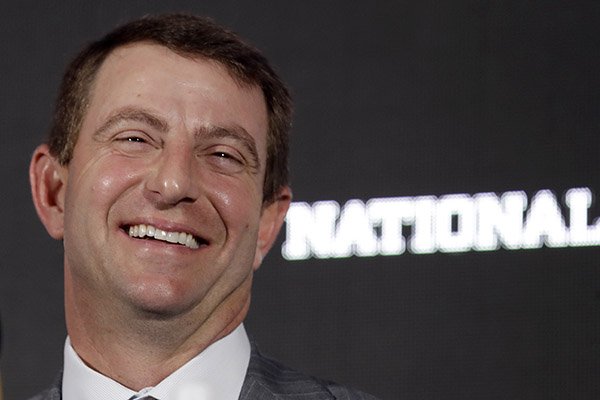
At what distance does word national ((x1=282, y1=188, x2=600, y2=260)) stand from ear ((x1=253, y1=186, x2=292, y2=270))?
3.96ft

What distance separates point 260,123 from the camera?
198cm

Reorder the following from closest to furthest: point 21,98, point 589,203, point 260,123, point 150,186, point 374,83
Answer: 1. point 150,186
2. point 260,123
3. point 589,203
4. point 374,83
5. point 21,98

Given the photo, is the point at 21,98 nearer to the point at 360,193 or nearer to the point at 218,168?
the point at 360,193

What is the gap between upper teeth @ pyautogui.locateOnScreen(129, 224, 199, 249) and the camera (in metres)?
1.82

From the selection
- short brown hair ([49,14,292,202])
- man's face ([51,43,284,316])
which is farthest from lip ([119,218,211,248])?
short brown hair ([49,14,292,202])

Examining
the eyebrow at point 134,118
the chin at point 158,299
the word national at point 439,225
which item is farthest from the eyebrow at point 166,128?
the word national at point 439,225

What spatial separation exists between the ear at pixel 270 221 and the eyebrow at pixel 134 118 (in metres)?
0.26

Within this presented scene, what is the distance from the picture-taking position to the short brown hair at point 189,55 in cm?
194

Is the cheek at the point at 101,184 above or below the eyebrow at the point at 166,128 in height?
below

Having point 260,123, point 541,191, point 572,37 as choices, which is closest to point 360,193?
point 541,191

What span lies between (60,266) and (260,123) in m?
1.70

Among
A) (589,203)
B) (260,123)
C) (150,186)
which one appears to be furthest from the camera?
(589,203)

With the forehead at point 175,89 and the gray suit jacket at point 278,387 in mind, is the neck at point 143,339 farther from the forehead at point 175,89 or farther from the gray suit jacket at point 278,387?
the forehead at point 175,89

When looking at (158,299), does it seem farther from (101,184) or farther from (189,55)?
(189,55)
